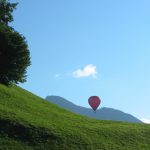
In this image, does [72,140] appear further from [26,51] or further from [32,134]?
[26,51]

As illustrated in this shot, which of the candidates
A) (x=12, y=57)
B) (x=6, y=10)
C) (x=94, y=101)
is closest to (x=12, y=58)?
(x=12, y=57)

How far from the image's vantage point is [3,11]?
211ft

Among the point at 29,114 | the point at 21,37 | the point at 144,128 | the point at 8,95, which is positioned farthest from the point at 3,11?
the point at 144,128

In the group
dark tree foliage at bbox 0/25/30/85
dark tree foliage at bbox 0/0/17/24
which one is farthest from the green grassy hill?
dark tree foliage at bbox 0/0/17/24

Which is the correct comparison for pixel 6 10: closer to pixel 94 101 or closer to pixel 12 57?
pixel 12 57

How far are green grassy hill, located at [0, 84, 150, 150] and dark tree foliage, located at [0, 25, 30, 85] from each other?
306 cm

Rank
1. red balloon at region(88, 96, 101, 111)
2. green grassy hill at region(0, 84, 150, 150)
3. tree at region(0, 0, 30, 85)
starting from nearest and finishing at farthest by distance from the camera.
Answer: green grassy hill at region(0, 84, 150, 150), tree at region(0, 0, 30, 85), red balloon at region(88, 96, 101, 111)

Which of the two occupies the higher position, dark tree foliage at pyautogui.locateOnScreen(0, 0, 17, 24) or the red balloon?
dark tree foliage at pyautogui.locateOnScreen(0, 0, 17, 24)

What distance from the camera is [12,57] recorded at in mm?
57000

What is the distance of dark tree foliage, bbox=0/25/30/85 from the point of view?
186ft

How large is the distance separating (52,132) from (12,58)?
16.9 meters

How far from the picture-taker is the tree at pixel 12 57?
56656mm

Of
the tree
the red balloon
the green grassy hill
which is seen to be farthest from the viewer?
the red balloon

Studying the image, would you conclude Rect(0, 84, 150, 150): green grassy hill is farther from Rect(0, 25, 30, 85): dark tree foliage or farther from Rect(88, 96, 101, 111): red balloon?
Rect(88, 96, 101, 111): red balloon
